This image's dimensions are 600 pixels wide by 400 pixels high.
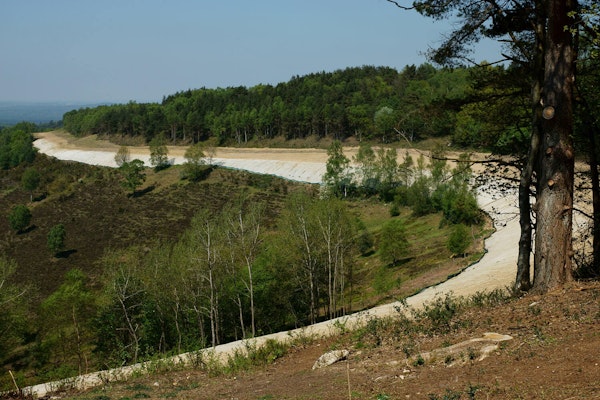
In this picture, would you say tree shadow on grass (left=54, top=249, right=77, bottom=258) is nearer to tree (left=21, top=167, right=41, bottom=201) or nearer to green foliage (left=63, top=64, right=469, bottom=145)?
tree (left=21, top=167, right=41, bottom=201)

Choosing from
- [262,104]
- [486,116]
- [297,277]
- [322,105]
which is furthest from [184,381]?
[262,104]

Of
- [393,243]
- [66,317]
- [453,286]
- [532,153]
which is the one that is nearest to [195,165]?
[393,243]

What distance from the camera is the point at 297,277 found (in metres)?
37.1

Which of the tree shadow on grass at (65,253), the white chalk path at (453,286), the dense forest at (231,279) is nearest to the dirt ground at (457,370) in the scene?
the white chalk path at (453,286)

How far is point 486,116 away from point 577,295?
19.0 ft

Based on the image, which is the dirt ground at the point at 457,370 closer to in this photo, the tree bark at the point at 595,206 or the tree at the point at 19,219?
the tree bark at the point at 595,206

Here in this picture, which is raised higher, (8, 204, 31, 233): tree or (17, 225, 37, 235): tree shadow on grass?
(8, 204, 31, 233): tree

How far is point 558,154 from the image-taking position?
11.4 metres

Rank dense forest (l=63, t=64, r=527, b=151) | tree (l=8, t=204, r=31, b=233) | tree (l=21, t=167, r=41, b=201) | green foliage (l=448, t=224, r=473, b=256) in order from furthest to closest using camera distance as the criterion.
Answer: dense forest (l=63, t=64, r=527, b=151) → tree (l=21, t=167, r=41, b=201) → tree (l=8, t=204, r=31, b=233) → green foliage (l=448, t=224, r=473, b=256)

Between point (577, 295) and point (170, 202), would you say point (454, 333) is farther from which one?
A: point (170, 202)

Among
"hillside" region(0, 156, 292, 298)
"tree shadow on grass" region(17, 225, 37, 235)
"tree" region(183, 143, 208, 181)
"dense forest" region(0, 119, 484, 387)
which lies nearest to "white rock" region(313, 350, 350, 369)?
"dense forest" region(0, 119, 484, 387)

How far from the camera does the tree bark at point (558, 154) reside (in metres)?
11.4

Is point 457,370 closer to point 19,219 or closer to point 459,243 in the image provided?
point 459,243

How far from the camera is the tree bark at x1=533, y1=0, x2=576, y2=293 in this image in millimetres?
11414
